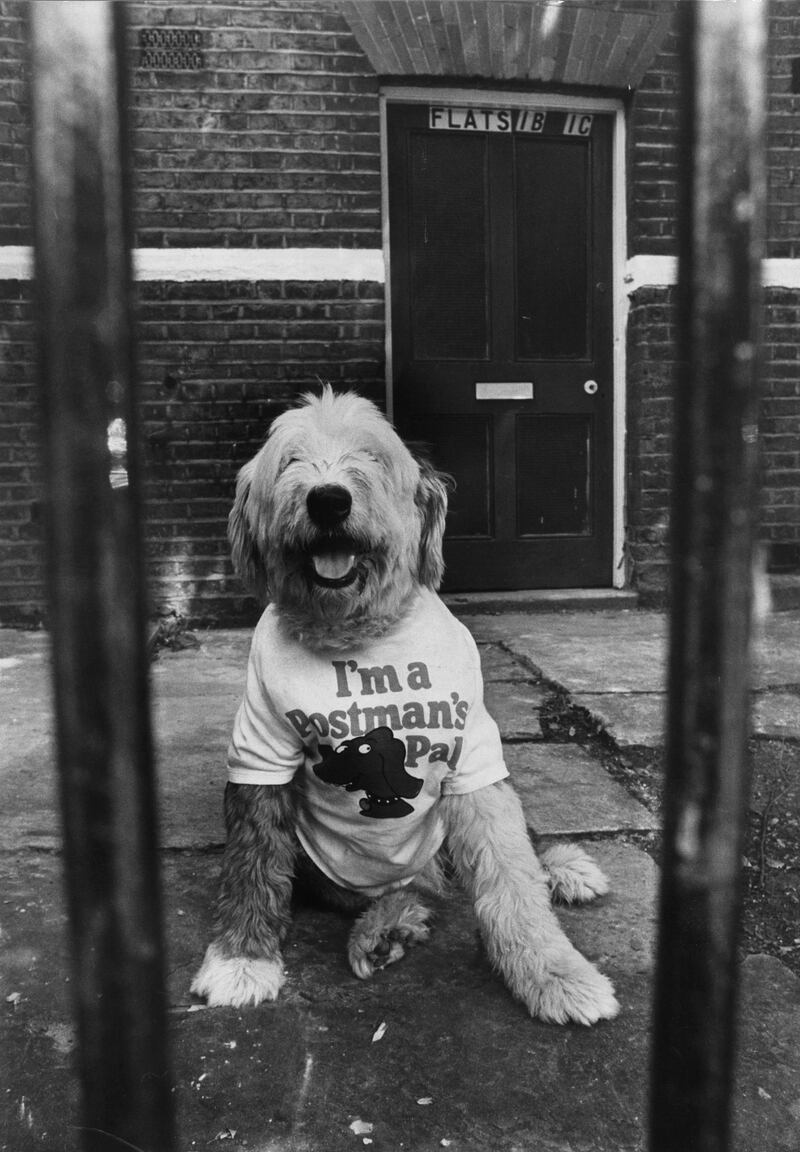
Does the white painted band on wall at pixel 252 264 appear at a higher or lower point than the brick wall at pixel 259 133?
lower

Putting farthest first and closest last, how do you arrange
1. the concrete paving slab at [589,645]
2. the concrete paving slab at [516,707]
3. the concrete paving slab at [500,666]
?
1. the concrete paving slab at [500,666]
2. the concrete paving slab at [589,645]
3. the concrete paving slab at [516,707]

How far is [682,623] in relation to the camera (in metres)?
0.51

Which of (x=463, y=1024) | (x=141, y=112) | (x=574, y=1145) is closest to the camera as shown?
(x=574, y=1145)

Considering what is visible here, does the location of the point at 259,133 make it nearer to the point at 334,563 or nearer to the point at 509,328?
the point at 509,328

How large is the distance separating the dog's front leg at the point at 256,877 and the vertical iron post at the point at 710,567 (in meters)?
1.36

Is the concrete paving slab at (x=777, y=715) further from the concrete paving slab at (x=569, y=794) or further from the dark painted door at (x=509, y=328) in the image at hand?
the dark painted door at (x=509, y=328)

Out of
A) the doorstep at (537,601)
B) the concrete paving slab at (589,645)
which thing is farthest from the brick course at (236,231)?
the concrete paving slab at (589,645)

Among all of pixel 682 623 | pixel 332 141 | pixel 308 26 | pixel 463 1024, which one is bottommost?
pixel 463 1024

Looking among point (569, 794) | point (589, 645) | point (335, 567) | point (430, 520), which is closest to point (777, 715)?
point (569, 794)

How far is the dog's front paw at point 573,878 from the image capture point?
6.61ft

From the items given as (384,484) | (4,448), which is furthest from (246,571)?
(4,448)

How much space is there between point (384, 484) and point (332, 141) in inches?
142

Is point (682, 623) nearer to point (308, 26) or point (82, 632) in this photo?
point (82, 632)

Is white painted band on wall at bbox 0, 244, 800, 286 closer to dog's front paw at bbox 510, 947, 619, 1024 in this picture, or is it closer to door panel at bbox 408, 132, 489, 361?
door panel at bbox 408, 132, 489, 361
